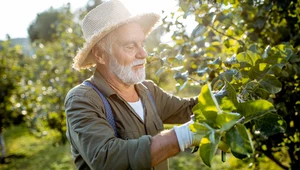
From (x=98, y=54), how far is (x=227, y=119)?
1.60 m

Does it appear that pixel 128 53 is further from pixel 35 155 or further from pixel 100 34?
pixel 35 155

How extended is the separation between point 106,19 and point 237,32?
953 mm

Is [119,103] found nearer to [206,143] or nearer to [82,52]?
[82,52]

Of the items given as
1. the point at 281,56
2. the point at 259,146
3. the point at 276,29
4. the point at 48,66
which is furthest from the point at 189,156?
the point at 281,56

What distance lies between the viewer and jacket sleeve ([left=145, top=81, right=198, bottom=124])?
240 cm

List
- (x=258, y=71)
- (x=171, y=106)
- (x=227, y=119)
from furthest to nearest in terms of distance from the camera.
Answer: (x=171, y=106) → (x=258, y=71) → (x=227, y=119)

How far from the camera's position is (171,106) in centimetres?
244

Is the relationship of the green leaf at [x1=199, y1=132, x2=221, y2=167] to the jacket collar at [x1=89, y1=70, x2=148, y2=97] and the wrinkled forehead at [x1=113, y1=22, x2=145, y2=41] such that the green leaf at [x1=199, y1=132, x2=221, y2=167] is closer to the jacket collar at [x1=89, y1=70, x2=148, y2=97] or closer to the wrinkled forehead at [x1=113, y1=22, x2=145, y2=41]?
the jacket collar at [x1=89, y1=70, x2=148, y2=97]

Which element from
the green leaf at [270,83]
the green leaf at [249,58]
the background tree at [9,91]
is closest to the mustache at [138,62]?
the green leaf at [249,58]

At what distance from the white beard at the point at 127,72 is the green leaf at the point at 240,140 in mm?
1343

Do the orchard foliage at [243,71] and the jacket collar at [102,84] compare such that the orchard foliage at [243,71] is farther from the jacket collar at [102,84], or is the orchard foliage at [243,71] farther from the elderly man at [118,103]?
the jacket collar at [102,84]

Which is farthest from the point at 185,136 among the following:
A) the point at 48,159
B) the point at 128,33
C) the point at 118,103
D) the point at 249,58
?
the point at 48,159

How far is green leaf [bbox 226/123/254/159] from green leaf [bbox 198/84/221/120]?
68 millimetres

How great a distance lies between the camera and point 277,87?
145 centimetres
